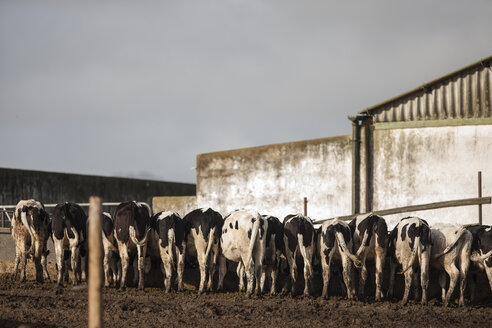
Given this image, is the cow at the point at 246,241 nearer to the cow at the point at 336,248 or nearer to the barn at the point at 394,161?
the cow at the point at 336,248

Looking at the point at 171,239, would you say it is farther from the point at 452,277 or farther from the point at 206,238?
the point at 452,277

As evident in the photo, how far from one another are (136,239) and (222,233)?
204 centimetres

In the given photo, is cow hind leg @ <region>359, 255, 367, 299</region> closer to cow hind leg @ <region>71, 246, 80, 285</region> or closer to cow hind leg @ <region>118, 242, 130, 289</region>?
cow hind leg @ <region>118, 242, 130, 289</region>

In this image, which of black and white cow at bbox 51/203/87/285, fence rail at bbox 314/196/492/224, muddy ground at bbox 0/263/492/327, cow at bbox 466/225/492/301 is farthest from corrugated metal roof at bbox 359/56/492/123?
black and white cow at bbox 51/203/87/285

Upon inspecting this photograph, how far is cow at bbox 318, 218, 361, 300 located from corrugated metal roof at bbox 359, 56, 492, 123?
6680 mm

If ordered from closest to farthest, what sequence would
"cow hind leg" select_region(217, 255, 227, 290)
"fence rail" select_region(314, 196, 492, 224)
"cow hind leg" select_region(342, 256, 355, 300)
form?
"cow hind leg" select_region(342, 256, 355, 300), "cow hind leg" select_region(217, 255, 227, 290), "fence rail" select_region(314, 196, 492, 224)

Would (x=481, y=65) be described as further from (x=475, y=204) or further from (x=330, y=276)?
(x=330, y=276)

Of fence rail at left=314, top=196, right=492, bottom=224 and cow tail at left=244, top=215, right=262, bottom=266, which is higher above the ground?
fence rail at left=314, top=196, right=492, bottom=224

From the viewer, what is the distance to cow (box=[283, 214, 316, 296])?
54.6ft

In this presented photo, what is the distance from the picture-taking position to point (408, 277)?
16000 mm

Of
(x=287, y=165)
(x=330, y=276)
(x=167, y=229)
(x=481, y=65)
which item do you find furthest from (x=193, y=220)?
(x=481, y=65)

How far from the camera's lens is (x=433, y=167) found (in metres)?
21.5

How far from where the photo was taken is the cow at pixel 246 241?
16.4 metres

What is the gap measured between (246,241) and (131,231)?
2804mm
